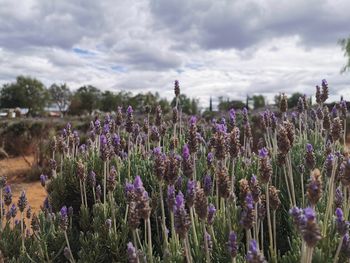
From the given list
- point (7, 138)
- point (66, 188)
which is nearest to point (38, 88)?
point (7, 138)

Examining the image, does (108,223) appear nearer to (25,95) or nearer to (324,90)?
(324,90)

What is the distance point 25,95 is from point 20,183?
58.1 metres

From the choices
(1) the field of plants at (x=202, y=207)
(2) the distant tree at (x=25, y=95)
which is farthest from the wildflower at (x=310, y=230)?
(2) the distant tree at (x=25, y=95)

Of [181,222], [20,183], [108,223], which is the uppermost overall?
[181,222]

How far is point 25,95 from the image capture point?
65875 mm

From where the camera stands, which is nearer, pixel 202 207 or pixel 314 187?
pixel 314 187

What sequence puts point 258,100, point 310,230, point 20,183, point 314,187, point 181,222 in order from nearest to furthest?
point 310,230 → point 314,187 → point 181,222 → point 20,183 → point 258,100

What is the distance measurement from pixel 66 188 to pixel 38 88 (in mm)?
66380

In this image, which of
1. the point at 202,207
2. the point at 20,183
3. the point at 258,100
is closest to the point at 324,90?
the point at 202,207

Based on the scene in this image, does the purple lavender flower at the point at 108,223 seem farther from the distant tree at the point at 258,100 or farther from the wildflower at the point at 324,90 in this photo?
the distant tree at the point at 258,100

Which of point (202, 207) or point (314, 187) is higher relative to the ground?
point (314, 187)

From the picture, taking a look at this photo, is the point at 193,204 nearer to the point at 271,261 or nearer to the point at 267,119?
the point at 271,261

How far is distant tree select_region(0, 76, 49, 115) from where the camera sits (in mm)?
65375

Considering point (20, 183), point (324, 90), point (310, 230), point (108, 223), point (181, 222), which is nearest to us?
point (310, 230)
